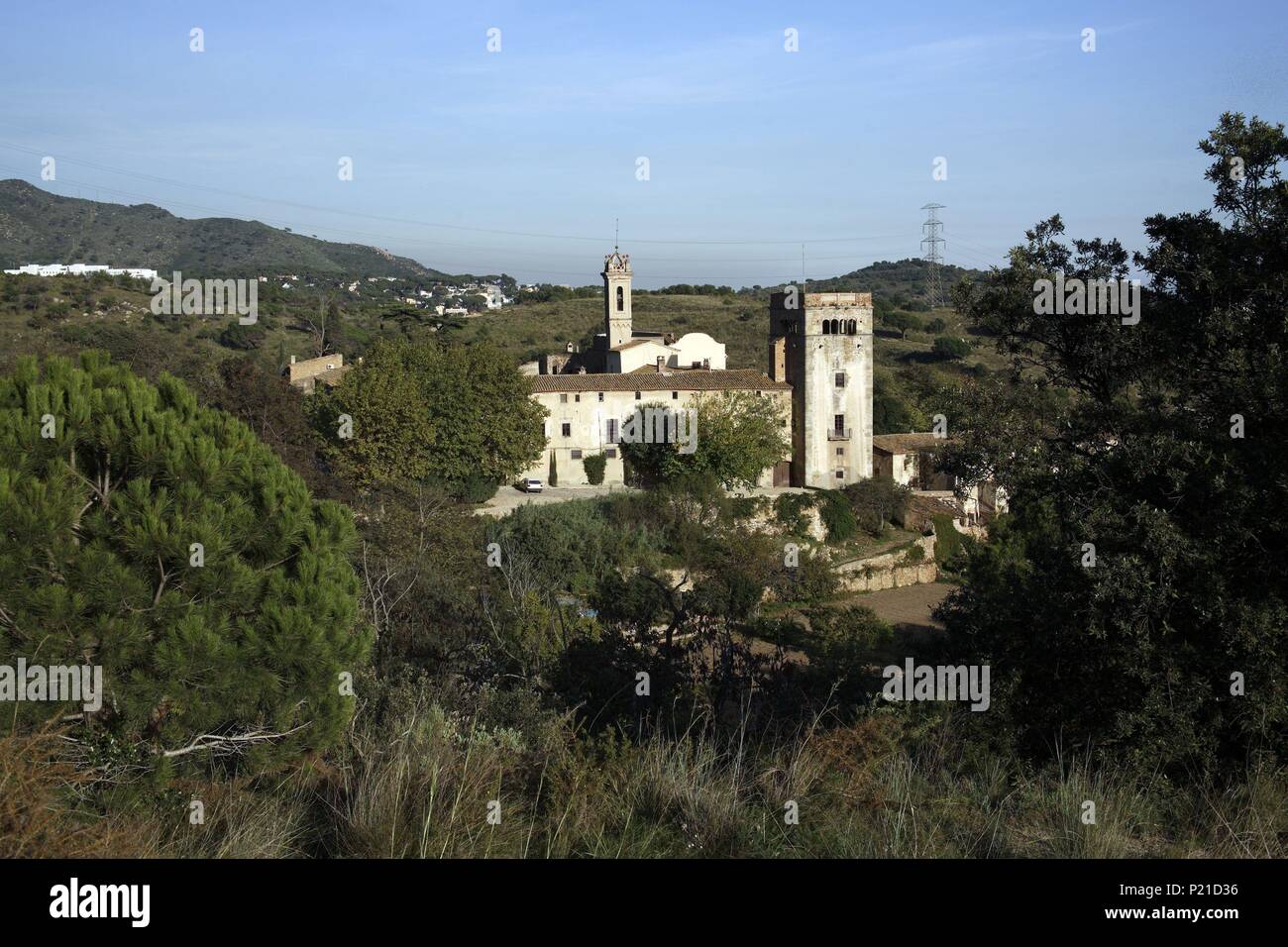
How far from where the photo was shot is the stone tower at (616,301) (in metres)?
50.8

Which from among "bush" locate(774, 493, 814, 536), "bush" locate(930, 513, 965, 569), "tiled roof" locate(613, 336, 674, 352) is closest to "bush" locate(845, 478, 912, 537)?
"bush" locate(930, 513, 965, 569)

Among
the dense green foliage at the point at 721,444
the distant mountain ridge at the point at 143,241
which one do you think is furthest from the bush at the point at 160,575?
the distant mountain ridge at the point at 143,241

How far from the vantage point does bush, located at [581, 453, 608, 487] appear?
41.8 m

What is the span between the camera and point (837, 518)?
39.5 meters

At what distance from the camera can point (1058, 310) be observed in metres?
10.3

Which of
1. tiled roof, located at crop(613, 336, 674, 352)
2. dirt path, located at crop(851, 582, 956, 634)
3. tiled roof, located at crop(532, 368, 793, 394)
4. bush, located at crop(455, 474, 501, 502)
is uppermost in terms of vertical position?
tiled roof, located at crop(613, 336, 674, 352)

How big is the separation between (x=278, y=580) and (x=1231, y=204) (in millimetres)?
8173

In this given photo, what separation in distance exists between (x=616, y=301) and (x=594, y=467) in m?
12.2

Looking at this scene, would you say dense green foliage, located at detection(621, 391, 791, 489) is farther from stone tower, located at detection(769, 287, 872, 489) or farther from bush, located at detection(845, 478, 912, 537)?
bush, located at detection(845, 478, 912, 537)

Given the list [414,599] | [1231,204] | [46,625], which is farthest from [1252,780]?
[414,599]

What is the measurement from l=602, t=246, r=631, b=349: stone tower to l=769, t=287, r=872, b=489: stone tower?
10.3 m

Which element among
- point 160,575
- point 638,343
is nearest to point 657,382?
point 638,343

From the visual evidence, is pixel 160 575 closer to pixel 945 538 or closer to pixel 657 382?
pixel 945 538
